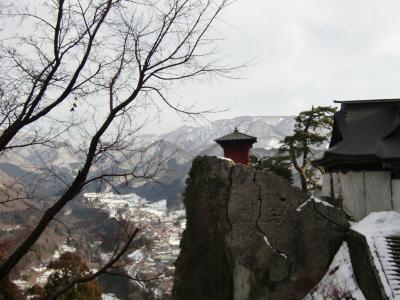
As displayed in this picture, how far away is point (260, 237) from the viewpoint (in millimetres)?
15625

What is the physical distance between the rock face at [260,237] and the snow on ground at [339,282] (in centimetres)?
40

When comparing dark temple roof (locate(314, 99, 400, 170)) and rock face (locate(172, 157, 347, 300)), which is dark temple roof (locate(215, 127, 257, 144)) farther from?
rock face (locate(172, 157, 347, 300))

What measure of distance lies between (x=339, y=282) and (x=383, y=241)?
2473 millimetres

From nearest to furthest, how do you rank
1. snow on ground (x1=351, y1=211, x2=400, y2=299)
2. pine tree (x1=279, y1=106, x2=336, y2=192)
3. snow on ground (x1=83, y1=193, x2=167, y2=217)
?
1. snow on ground (x1=83, y1=193, x2=167, y2=217)
2. snow on ground (x1=351, y1=211, x2=400, y2=299)
3. pine tree (x1=279, y1=106, x2=336, y2=192)

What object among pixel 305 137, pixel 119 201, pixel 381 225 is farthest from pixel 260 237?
pixel 305 137

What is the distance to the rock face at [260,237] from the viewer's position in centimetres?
1532

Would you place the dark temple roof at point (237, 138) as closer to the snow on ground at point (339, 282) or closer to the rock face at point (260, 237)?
the rock face at point (260, 237)

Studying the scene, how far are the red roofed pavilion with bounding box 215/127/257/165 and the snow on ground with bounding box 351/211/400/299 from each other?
8.70 meters

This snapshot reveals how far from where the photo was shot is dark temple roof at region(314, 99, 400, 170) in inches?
612

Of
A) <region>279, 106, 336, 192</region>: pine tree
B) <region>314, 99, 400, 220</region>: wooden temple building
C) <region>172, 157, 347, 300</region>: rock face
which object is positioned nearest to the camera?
<region>172, 157, 347, 300</region>: rock face

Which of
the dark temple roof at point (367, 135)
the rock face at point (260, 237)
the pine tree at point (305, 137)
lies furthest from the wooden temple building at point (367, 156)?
the pine tree at point (305, 137)

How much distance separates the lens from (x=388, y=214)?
1396 centimetres

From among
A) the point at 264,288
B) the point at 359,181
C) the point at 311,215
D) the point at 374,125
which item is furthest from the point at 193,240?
the point at 374,125

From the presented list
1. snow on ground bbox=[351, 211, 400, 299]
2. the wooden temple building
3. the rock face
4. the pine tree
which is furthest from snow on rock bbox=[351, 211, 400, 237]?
the pine tree
